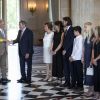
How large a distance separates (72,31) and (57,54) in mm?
827

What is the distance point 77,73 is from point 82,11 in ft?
14.1

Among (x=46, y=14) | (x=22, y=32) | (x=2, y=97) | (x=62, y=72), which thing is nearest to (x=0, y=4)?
(x=22, y=32)

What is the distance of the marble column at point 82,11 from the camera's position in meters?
11.6

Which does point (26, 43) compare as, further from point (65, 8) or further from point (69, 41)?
point (65, 8)

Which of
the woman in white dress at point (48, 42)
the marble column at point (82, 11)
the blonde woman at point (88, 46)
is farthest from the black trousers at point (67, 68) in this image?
the marble column at point (82, 11)

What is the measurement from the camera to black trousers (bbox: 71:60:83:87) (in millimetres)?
8016

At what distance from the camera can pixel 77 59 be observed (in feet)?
26.1

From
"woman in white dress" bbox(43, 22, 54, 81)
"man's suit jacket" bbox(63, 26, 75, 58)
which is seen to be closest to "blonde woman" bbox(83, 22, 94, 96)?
"man's suit jacket" bbox(63, 26, 75, 58)

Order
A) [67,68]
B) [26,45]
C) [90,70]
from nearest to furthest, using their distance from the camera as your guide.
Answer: [90,70]
[67,68]
[26,45]

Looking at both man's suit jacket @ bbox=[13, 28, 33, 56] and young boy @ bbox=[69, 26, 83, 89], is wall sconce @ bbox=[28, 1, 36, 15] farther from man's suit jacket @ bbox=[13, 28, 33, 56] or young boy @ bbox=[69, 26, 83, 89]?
young boy @ bbox=[69, 26, 83, 89]

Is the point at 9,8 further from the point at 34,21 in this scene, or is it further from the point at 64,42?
the point at 64,42

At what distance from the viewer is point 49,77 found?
9.62 m

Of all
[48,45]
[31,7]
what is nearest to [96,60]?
[48,45]

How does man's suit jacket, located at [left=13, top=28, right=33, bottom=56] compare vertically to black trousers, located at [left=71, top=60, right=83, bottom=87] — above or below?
above
